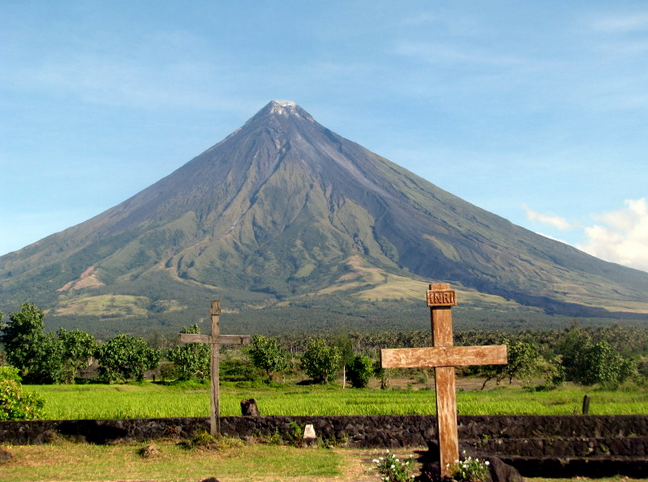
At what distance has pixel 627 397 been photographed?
22.9 meters

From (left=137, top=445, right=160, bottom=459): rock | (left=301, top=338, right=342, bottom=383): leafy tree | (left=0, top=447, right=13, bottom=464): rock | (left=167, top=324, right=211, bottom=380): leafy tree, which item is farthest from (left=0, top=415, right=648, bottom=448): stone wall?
(left=301, top=338, right=342, bottom=383): leafy tree

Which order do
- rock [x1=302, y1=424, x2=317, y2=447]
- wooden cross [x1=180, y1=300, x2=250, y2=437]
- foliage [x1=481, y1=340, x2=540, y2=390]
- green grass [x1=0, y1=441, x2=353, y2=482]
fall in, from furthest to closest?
foliage [x1=481, y1=340, x2=540, y2=390], wooden cross [x1=180, y1=300, x2=250, y2=437], rock [x1=302, y1=424, x2=317, y2=447], green grass [x1=0, y1=441, x2=353, y2=482]

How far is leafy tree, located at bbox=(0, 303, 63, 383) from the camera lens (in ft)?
158

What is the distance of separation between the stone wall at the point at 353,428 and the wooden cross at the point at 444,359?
5754mm

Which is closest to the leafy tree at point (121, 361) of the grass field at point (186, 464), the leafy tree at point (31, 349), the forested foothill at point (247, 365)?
the forested foothill at point (247, 365)

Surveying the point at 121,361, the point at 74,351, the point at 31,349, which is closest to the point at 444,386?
the point at 31,349

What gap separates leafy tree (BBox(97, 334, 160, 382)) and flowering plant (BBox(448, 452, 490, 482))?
45.6 metres

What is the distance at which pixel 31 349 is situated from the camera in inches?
1909

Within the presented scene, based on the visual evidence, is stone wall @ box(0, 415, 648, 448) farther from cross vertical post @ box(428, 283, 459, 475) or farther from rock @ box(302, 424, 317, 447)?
cross vertical post @ box(428, 283, 459, 475)

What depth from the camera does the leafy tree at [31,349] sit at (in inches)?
1901

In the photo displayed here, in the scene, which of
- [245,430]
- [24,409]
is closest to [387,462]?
[245,430]

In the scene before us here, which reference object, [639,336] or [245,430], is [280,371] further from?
[639,336]

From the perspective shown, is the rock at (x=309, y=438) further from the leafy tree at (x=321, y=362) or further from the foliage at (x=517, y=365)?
the leafy tree at (x=321, y=362)

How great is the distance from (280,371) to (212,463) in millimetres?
48664
